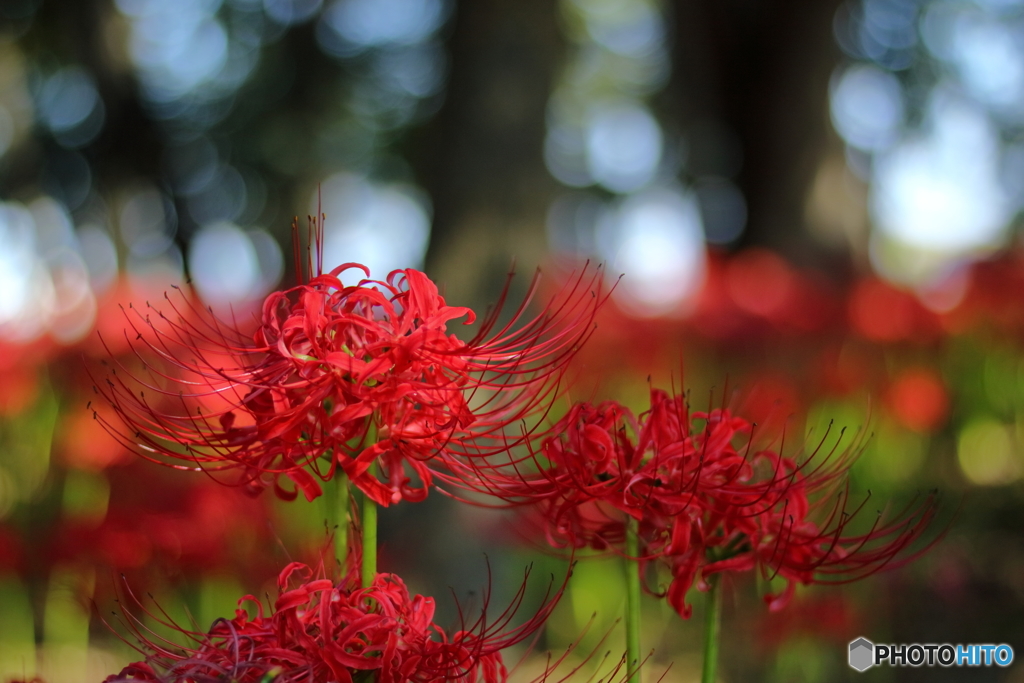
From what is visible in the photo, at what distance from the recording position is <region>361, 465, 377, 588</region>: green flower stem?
0.95 m

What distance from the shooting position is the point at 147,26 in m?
6.48

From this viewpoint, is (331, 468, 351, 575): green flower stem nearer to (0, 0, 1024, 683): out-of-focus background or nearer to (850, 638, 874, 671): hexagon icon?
(0, 0, 1024, 683): out-of-focus background

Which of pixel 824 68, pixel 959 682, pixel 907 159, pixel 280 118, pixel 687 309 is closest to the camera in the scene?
pixel 959 682

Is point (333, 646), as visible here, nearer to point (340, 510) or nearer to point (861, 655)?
point (340, 510)

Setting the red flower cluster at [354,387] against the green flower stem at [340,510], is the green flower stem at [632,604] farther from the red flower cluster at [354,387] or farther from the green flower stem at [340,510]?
the green flower stem at [340,510]

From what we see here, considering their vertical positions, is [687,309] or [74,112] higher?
[74,112]

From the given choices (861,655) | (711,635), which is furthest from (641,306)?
(711,635)

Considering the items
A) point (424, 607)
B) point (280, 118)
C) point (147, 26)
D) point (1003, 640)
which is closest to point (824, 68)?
point (1003, 640)

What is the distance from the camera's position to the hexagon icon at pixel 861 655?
209cm

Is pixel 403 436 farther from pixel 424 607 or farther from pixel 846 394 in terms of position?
pixel 846 394

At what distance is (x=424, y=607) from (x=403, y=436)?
0.21 metres

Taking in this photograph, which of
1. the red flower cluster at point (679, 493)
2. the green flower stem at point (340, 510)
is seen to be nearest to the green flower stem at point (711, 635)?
the red flower cluster at point (679, 493)

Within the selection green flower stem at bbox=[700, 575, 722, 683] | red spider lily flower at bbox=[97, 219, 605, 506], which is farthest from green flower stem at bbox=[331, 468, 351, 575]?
green flower stem at bbox=[700, 575, 722, 683]

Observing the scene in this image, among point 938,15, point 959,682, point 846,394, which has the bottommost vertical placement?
point 959,682
